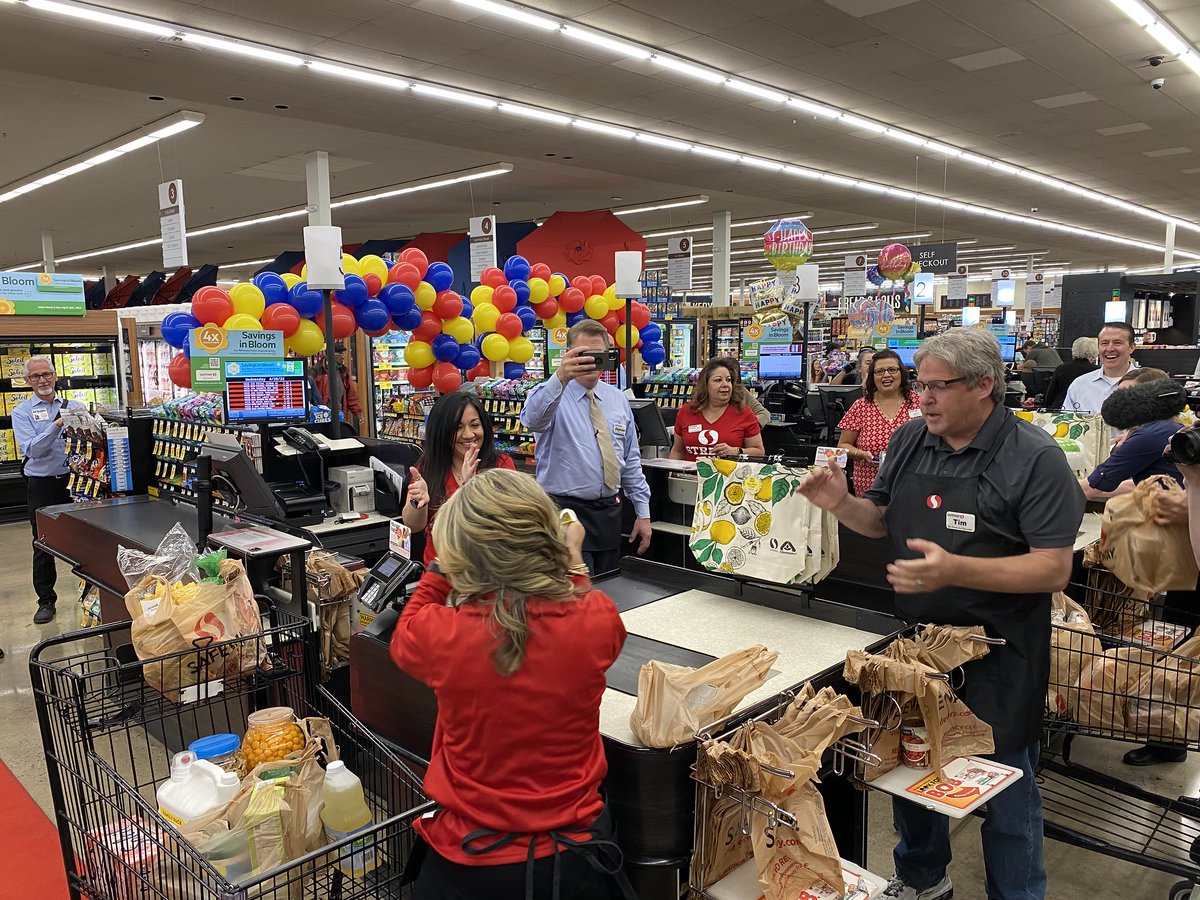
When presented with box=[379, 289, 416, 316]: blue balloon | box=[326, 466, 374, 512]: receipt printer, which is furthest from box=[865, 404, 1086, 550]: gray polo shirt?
box=[379, 289, 416, 316]: blue balloon

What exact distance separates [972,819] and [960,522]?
5.21 feet

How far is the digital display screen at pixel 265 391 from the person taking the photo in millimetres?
4645

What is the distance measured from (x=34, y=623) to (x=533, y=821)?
5.36 metres

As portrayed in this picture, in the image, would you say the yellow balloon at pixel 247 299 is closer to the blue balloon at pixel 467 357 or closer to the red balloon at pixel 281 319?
the red balloon at pixel 281 319

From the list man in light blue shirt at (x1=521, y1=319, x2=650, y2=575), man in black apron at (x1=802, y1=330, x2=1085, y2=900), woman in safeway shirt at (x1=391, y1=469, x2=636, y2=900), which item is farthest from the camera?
man in light blue shirt at (x1=521, y1=319, x2=650, y2=575)

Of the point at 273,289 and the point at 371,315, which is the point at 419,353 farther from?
the point at 273,289

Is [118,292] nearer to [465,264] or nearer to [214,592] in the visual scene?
[465,264]

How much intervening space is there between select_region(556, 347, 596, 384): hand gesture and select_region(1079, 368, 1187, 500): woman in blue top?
204 centimetres

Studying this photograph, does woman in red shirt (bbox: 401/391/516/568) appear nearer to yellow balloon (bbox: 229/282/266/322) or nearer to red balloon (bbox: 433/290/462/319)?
yellow balloon (bbox: 229/282/266/322)

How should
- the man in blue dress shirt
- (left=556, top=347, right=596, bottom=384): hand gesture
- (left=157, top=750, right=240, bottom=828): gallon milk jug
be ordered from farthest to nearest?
the man in blue dress shirt < (left=556, top=347, right=596, bottom=384): hand gesture < (left=157, top=750, right=240, bottom=828): gallon milk jug

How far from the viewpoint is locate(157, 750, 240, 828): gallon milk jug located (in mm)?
1789

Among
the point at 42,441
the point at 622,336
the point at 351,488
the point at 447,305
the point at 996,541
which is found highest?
the point at 447,305

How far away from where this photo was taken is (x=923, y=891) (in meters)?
2.43

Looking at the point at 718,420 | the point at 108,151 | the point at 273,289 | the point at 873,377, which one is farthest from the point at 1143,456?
the point at 108,151
